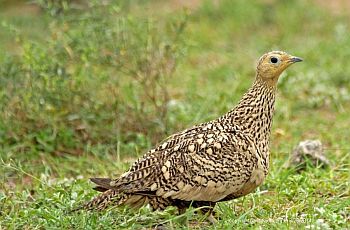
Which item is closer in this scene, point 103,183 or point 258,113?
point 103,183

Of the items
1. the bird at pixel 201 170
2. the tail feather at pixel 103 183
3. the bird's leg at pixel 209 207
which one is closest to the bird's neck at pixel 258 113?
the bird at pixel 201 170

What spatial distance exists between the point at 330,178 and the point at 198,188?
1530 mm

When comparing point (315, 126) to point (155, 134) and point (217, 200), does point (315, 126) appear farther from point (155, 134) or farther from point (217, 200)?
point (217, 200)

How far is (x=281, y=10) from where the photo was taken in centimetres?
1259

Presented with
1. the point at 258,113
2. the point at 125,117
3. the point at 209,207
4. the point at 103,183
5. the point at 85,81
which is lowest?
the point at 209,207

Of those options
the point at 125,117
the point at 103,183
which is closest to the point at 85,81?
the point at 125,117

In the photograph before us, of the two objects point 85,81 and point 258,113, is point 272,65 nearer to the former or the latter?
point 258,113

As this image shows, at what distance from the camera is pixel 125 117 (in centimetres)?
770

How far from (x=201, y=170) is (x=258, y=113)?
1.98 feet

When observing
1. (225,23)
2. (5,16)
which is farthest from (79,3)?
(225,23)

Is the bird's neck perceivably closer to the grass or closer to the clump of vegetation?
the grass

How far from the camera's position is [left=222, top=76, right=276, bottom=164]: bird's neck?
5.51 m

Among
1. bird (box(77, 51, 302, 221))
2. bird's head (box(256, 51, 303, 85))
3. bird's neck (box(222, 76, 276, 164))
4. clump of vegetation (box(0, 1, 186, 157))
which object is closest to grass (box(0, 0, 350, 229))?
clump of vegetation (box(0, 1, 186, 157))

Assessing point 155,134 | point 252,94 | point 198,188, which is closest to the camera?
point 198,188
